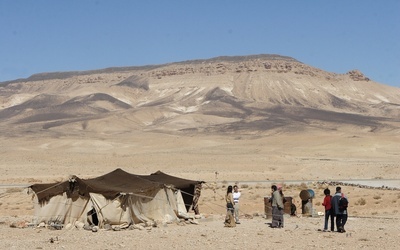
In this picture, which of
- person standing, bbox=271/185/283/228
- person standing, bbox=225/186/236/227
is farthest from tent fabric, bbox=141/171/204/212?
person standing, bbox=271/185/283/228

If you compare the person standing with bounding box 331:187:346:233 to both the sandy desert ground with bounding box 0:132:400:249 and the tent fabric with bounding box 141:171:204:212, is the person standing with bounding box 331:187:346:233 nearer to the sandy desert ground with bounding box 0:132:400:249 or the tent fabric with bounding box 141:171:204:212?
the sandy desert ground with bounding box 0:132:400:249

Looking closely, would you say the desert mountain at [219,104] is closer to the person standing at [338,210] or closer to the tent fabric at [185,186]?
the tent fabric at [185,186]

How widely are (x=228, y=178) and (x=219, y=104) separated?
10384 centimetres

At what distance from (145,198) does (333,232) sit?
5.88 metres

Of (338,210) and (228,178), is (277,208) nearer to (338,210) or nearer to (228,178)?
(338,210)

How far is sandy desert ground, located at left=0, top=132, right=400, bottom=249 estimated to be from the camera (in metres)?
18.6

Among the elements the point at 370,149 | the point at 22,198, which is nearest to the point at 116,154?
the point at 370,149

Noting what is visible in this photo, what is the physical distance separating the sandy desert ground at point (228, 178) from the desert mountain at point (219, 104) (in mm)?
18818

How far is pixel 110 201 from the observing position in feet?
71.2

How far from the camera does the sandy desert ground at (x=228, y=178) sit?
18641 millimetres

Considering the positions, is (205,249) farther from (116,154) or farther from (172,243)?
(116,154)

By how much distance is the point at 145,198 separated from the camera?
22.4m

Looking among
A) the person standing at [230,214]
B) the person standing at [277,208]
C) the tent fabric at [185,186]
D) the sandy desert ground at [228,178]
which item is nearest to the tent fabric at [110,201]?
the tent fabric at [185,186]

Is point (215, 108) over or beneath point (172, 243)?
over
